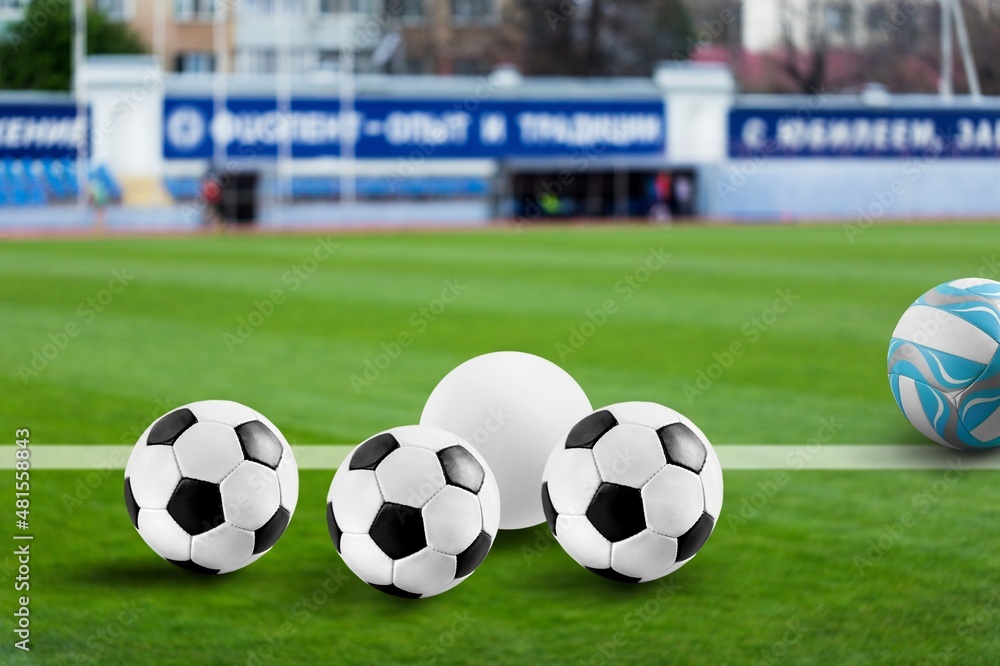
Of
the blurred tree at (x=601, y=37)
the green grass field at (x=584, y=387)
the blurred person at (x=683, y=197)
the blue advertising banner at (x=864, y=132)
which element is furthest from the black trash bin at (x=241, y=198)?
the blurred tree at (x=601, y=37)

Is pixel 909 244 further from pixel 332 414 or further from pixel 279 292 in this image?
pixel 332 414

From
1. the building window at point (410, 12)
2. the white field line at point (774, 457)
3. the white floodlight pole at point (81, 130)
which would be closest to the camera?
the white field line at point (774, 457)

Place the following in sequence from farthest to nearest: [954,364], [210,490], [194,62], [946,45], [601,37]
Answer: [601,37] < [194,62] < [946,45] < [954,364] < [210,490]

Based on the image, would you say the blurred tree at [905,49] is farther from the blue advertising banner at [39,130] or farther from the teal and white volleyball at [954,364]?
the teal and white volleyball at [954,364]

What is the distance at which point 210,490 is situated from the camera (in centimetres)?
484

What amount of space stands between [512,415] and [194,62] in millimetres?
68244

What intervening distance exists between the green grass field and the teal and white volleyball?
37 cm

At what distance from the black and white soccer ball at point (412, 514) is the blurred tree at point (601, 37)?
2646 inches

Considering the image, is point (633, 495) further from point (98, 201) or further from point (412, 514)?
point (98, 201)

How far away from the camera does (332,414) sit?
8.20 meters

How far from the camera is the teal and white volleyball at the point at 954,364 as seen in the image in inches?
275

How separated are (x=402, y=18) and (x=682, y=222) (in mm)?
38491

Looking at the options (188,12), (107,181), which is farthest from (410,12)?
(107,181)

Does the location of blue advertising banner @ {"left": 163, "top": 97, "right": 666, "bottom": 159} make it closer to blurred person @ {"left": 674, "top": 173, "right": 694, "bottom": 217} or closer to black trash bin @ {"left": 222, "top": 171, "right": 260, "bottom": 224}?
blurred person @ {"left": 674, "top": 173, "right": 694, "bottom": 217}
